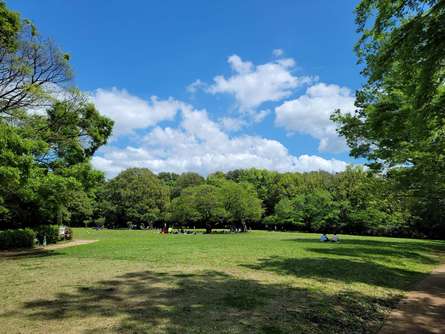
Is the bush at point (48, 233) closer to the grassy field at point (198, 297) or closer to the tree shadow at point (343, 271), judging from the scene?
the grassy field at point (198, 297)

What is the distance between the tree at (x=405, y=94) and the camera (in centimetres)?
551

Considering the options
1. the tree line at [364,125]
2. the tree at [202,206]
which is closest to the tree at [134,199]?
the tree at [202,206]

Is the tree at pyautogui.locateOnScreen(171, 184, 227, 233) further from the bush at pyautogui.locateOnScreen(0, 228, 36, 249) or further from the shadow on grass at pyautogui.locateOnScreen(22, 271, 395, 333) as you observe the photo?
the shadow on grass at pyautogui.locateOnScreen(22, 271, 395, 333)

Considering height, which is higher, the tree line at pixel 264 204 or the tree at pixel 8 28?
the tree at pixel 8 28

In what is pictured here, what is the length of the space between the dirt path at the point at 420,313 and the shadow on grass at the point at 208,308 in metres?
0.27

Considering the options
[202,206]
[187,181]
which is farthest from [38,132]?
[187,181]

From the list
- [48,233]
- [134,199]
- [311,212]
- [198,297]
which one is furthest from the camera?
[134,199]

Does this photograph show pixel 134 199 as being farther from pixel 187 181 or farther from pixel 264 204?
pixel 264 204

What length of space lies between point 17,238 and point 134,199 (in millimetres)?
49418

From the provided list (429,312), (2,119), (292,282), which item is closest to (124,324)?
(292,282)

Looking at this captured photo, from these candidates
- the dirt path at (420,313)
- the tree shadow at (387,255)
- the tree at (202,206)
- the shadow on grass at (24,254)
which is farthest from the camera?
the tree at (202,206)

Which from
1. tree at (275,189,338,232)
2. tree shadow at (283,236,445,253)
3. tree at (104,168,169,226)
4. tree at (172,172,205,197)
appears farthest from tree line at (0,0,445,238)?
tree at (172,172,205,197)

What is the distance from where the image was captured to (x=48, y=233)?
25297mm

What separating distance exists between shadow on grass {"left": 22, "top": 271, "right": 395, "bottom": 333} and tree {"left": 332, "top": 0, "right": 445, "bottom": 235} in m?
4.25
